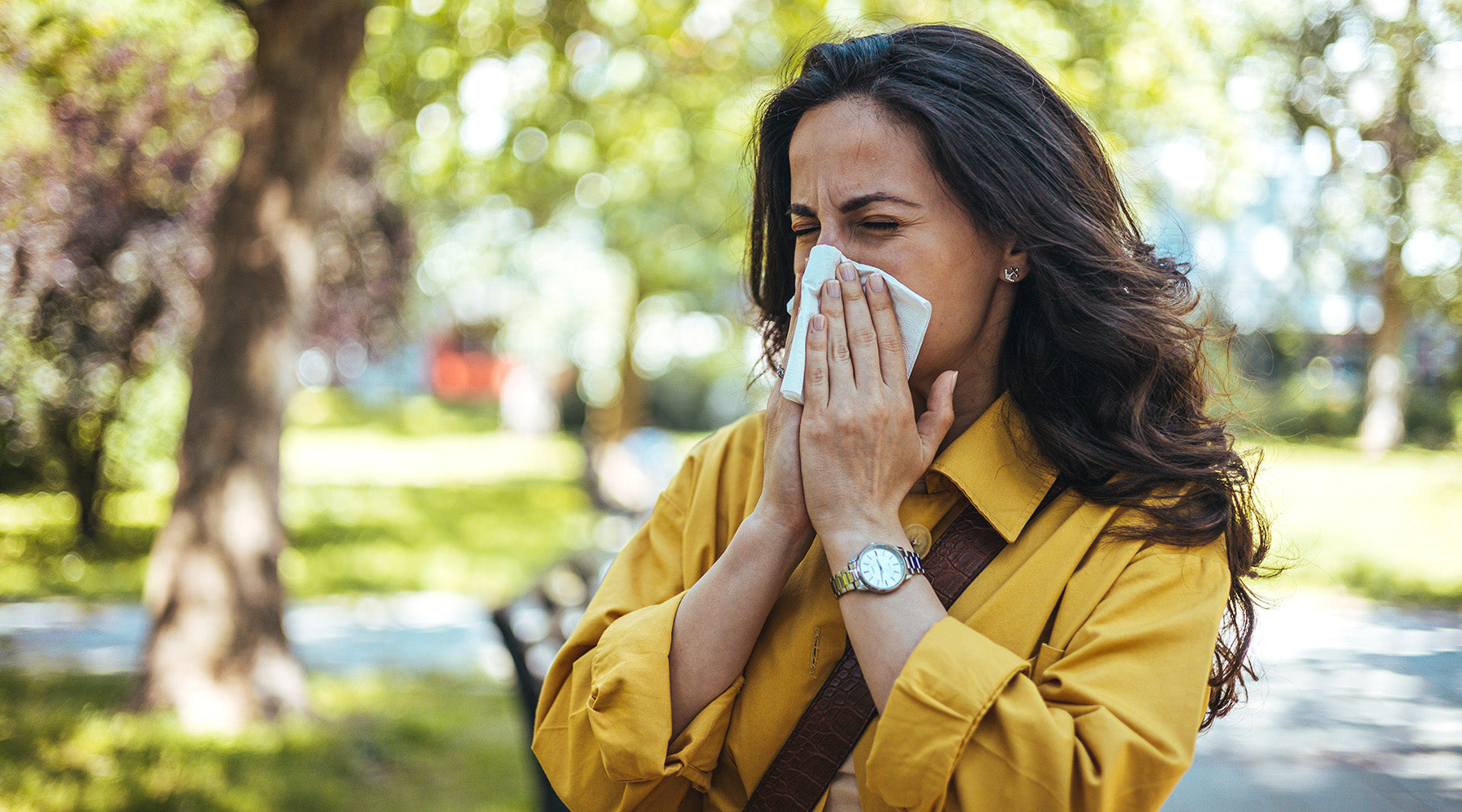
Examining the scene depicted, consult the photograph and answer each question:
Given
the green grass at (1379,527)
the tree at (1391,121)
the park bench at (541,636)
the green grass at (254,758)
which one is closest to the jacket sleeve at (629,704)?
the park bench at (541,636)

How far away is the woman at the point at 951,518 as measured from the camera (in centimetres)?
141

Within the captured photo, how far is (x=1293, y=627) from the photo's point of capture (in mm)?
7445

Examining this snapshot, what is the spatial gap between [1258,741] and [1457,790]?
117 cm

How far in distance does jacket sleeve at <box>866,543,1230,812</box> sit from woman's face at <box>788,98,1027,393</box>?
0.54 meters

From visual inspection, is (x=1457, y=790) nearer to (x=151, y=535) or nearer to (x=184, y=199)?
(x=184, y=199)

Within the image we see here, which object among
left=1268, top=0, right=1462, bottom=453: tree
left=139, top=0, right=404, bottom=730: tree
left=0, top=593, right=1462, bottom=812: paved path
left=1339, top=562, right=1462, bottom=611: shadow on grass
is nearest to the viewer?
left=0, top=593, right=1462, bottom=812: paved path

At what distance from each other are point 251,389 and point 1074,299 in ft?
14.5

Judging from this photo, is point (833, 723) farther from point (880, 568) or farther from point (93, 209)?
point (93, 209)

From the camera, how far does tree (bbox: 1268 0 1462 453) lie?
6266 millimetres

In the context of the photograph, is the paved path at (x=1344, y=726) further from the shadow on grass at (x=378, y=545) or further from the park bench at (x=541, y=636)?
the shadow on grass at (x=378, y=545)

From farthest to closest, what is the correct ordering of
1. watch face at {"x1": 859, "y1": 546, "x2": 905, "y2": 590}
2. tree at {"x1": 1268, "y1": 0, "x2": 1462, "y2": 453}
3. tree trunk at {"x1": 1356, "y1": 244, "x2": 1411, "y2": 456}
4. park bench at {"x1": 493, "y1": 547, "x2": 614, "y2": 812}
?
1. tree trunk at {"x1": 1356, "y1": 244, "x2": 1411, "y2": 456}
2. tree at {"x1": 1268, "y1": 0, "x2": 1462, "y2": 453}
3. park bench at {"x1": 493, "y1": 547, "x2": 614, "y2": 812}
4. watch face at {"x1": 859, "y1": 546, "x2": 905, "y2": 590}

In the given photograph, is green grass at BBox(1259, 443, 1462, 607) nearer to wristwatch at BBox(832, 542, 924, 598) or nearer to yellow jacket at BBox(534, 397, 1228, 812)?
yellow jacket at BBox(534, 397, 1228, 812)

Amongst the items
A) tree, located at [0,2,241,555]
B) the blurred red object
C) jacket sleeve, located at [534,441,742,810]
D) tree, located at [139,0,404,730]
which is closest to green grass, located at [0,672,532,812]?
tree, located at [139,0,404,730]

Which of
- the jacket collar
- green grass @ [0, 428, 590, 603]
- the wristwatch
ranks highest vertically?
the jacket collar
